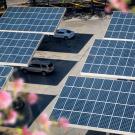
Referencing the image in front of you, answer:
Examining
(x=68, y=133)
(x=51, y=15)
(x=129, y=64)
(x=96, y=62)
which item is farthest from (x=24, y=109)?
(x=51, y=15)

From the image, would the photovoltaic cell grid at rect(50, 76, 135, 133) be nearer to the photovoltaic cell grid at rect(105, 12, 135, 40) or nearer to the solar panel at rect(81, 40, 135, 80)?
the solar panel at rect(81, 40, 135, 80)

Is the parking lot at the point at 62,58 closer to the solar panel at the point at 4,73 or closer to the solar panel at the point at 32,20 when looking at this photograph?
the solar panel at the point at 4,73

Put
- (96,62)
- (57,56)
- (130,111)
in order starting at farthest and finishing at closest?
(57,56) → (96,62) → (130,111)

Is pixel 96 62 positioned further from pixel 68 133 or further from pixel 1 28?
pixel 1 28

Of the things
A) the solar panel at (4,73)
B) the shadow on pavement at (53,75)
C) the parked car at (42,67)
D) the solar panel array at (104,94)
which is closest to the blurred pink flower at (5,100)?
the solar panel array at (104,94)

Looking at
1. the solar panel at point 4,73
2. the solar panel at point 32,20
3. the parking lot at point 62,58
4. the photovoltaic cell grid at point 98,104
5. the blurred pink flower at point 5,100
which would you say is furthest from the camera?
the solar panel at point 32,20

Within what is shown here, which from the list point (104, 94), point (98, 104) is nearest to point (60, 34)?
point (104, 94)
